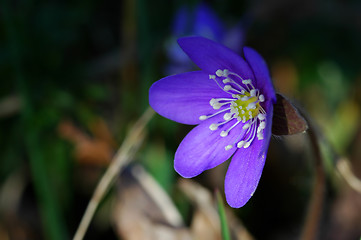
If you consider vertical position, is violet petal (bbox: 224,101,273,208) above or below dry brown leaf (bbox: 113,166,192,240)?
above

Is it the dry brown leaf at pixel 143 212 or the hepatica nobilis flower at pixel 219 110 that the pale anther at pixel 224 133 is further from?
the dry brown leaf at pixel 143 212

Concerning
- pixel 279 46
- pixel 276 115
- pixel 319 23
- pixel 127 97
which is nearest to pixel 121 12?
pixel 127 97

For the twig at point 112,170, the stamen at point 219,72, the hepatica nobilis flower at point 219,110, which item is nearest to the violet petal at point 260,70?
the hepatica nobilis flower at point 219,110

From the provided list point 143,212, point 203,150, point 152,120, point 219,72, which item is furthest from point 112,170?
point 219,72

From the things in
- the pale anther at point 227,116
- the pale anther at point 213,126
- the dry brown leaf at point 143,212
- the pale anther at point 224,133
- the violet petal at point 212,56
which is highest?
the violet petal at point 212,56

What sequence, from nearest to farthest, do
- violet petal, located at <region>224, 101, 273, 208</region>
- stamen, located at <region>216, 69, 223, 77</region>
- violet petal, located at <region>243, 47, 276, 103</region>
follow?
violet petal, located at <region>243, 47, 276, 103</region>, violet petal, located at <region>224, 101, 273, 208</region>, stamen, located at <region>216, 69, 223, 77</region>

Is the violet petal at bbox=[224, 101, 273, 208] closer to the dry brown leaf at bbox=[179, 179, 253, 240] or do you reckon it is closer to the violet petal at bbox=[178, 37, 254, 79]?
the violet petal at bbox=[178, 37, 254, 79]

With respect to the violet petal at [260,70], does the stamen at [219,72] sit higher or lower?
lower

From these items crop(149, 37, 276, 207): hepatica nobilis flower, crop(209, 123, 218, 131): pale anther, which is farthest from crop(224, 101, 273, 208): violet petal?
crop(209, 123, 218, 131): pale anther
